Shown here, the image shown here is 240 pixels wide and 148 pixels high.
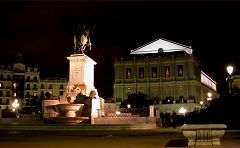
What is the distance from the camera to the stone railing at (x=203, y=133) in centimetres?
1226

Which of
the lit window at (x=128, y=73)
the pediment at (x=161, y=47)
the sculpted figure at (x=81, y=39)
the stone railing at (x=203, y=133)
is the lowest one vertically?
the stone railing at (x=203, y=133)

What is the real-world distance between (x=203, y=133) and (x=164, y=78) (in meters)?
86.7

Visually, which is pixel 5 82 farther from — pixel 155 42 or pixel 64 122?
pixel 64 122

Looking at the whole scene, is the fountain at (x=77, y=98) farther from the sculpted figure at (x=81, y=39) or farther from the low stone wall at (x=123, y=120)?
the low stone wall at (x=123, y=120)

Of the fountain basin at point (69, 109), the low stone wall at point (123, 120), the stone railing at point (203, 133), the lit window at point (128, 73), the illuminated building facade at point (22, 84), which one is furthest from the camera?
the illuminated building facade at point (22, 84)

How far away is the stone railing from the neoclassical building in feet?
266

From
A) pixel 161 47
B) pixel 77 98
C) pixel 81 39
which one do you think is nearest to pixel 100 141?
pixel 77 98

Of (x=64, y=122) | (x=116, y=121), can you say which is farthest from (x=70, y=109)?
(x=116, y=121)

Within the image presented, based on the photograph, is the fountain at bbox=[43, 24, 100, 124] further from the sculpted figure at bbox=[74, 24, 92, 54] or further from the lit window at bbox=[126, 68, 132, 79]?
the lit window at bbox=[126, 68, 132, 79]

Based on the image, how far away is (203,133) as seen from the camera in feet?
41.0

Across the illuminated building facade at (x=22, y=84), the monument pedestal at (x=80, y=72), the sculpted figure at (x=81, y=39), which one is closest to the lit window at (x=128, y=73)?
the illuminated building facade at (x=22, y=84)

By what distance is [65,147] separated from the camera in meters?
12.7

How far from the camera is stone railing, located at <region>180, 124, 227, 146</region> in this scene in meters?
12.3

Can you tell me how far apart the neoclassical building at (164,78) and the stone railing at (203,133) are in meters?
81.2
